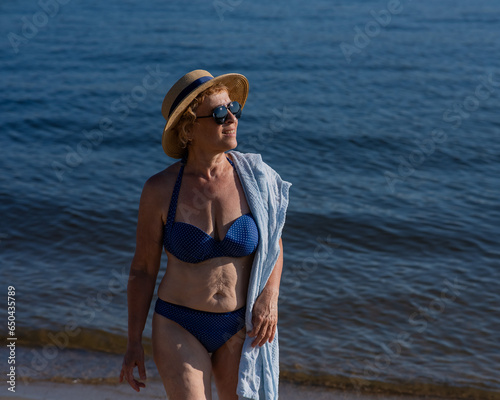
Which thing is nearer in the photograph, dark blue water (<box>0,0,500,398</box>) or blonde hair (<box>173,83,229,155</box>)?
blonde hair (<box>173,83,229,155</box>)

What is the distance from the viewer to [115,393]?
4.73 meters

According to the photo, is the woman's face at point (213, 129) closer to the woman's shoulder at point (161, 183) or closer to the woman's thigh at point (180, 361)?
the woman's shoulder at point (161, 183)

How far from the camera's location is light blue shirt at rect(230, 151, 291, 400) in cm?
313

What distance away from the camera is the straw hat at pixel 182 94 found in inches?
121

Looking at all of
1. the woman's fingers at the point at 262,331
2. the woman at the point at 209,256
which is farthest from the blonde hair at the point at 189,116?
the woman's fingers at the point at 262,331

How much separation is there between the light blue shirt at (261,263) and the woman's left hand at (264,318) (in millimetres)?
24

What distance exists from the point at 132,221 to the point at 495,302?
435cm

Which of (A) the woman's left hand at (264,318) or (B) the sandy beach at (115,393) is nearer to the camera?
(A) the woman's left hand at (264,318)

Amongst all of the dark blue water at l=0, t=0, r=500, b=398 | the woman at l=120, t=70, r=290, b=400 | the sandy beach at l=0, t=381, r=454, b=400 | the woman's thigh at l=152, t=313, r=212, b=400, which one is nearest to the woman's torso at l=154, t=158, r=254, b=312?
the woman at l=120, t=70, r=290, b=400

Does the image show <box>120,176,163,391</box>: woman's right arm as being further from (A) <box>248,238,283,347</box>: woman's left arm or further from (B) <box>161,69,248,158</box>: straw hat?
(A) <box>248,238,283,347</box>: woman's left arm

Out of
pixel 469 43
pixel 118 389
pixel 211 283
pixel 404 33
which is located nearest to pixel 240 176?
pixel 211 283

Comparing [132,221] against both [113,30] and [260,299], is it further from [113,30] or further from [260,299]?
[113,30]

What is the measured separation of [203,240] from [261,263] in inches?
11.7

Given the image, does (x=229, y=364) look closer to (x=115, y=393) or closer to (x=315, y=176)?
(x=115, y=393)
